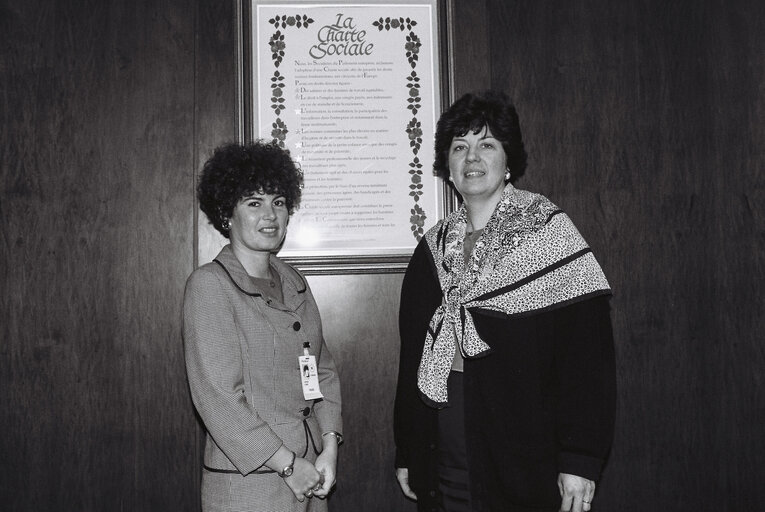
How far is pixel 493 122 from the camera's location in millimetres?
1812

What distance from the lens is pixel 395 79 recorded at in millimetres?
2344

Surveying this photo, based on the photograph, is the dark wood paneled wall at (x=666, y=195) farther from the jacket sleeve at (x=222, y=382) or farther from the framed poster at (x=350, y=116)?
the jacket sleeve at (x=222, y=382)

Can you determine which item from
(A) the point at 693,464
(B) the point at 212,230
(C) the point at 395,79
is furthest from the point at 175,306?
(A) the point at 693,464

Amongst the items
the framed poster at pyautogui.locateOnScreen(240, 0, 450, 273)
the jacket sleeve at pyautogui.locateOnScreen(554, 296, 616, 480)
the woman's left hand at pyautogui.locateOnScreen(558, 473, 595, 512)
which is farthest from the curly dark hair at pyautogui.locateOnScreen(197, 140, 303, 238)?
the woman's left hand at pyautogui.locateOnScreen(558, 473, 595, 512)

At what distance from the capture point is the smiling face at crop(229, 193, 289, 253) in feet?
5.95

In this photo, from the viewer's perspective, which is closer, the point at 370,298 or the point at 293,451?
the point at 293,451

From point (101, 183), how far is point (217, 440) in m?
1.24

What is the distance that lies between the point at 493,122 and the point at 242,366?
42.2 inches

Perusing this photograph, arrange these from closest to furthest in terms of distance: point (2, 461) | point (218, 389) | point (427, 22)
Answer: point (218, 389) < point (2, 461) < point (427, 22)

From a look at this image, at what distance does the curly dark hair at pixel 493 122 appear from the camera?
1.81 meters

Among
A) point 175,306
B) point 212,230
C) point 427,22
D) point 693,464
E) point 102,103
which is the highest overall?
point 427,22

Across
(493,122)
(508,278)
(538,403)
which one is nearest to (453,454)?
(538,403)

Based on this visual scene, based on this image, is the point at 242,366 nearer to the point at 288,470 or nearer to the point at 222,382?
the point at 222,382

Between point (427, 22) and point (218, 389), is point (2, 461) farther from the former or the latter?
point (427, 22)
